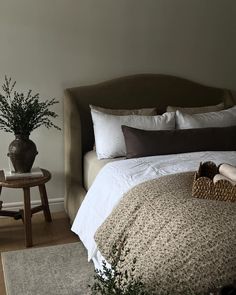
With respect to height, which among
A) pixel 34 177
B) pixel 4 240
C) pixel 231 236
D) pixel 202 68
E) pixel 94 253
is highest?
pixel 202 68

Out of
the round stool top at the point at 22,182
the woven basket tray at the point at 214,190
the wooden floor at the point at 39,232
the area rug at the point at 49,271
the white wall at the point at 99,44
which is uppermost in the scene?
the white wall at the point at 99,44

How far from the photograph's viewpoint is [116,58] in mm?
3652

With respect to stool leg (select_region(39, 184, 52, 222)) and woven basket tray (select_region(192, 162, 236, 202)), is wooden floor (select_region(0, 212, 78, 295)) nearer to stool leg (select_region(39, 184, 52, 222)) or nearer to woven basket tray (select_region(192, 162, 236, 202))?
stool leg (select_region(39, 184, 52, 222))

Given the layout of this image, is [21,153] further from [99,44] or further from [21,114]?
[99,44]

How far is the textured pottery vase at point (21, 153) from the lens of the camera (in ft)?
10.3

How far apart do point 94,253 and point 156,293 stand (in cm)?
89

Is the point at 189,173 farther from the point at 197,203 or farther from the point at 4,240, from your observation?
the point at 4,240

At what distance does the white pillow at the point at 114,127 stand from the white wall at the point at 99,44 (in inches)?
17.8

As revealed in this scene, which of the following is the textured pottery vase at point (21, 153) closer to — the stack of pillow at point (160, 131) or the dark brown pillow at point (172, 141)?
the stack of pillow at point (160, 131)

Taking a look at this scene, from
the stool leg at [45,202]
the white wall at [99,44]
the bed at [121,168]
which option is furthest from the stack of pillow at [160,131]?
the stool leg at [45,202]

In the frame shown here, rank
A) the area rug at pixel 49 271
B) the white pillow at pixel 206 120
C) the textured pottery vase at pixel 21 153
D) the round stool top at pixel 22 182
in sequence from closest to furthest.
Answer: the area rug at pixel 49 271
the round stool top at pixel 22 182
the textured pottery vase at pixel 21 153
the white pillow at pixel 206 120

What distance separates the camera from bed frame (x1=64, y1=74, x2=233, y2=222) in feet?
11.3

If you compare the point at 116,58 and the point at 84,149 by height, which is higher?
the point at 116,58

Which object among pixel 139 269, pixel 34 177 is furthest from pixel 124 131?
pixel 139 269
